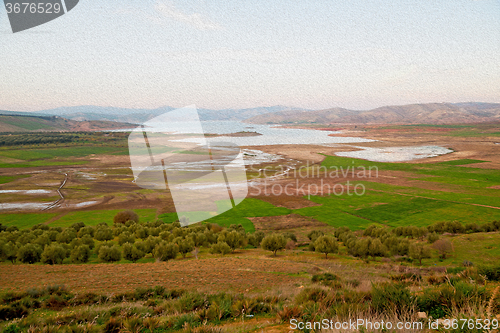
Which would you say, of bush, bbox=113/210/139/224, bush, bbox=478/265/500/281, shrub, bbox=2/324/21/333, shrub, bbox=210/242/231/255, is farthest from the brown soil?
bush, bbox=113/210/139/224

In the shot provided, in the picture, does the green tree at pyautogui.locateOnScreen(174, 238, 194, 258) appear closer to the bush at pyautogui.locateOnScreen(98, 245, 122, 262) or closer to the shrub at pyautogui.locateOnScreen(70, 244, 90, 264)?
the bush at pyautogui.locateOnScreen(98, 245, 122, 262)

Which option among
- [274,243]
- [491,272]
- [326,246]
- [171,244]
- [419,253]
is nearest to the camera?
[491,272]

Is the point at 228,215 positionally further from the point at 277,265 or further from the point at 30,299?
the point at 30,299

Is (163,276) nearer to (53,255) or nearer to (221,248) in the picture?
(221,248)

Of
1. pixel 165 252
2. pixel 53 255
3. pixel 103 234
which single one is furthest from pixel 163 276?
pixel 103 234

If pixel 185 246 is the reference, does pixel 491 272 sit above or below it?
above

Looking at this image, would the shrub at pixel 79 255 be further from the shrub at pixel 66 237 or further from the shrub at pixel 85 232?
the shrub at pixel 85 232
